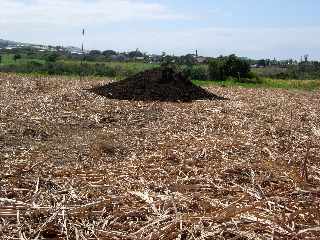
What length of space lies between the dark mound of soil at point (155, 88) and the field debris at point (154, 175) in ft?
9.64

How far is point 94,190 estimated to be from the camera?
5.33 metres

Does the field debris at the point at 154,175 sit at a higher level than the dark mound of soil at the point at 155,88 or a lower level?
lower

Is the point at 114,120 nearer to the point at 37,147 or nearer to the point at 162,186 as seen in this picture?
the point at 37,147

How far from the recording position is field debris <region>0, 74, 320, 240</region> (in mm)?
4375

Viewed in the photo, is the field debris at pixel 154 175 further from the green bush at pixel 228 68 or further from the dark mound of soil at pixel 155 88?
the green bush at pixel 228 68

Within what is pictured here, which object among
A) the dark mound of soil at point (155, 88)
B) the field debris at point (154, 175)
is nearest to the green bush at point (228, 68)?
the dark mound of soil at point (155, 88)

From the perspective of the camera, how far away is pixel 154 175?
237 inches

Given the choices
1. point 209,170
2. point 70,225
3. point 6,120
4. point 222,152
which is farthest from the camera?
point 6,120

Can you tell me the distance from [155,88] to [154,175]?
9.40m

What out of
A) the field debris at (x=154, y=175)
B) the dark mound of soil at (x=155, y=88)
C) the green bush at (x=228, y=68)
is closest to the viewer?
the field debris at (x=154, y=175)

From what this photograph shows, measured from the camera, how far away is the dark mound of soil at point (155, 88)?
14.5 meters

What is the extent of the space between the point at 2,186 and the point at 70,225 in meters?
1.25

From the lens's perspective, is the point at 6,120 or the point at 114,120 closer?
the point at 6,120

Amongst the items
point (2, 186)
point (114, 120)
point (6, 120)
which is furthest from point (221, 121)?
point (2, 186)
